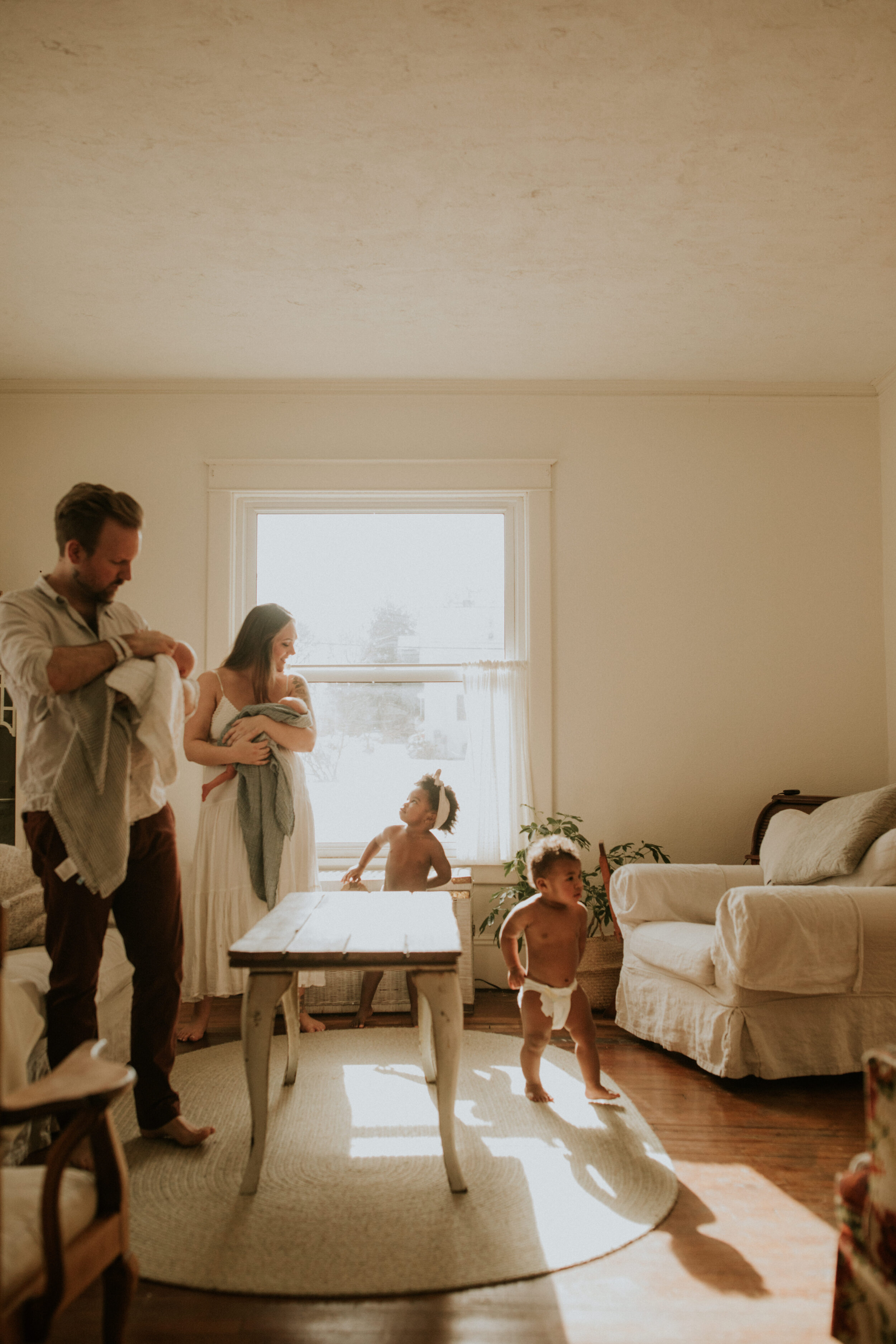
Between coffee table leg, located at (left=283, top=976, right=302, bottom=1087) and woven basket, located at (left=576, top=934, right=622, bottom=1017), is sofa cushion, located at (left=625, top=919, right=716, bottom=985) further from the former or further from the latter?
coffee table leg, located at (left=283, top=976, right=302, bottom=1087)

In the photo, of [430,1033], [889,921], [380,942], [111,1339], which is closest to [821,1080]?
[889,921]

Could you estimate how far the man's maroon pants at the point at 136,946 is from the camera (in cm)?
200

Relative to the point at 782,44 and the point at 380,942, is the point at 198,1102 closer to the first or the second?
the point at 380,942

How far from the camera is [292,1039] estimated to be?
2.74m

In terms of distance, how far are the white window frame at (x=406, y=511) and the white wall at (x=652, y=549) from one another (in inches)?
2.4

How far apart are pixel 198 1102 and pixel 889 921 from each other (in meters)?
2.22

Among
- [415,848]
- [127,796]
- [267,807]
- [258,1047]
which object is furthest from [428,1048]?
[127,796]

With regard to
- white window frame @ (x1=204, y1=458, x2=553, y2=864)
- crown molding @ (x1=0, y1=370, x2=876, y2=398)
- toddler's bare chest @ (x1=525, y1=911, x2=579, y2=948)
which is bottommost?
toddler's bare chest @ (x1=525, y1=911, x2=579, y2=948)

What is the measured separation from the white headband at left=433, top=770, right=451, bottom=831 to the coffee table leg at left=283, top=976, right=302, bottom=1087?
87 cm

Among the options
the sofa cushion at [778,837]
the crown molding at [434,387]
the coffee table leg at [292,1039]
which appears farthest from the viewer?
the crown molding at [434,387]

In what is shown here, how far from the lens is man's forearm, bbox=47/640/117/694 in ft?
6.39

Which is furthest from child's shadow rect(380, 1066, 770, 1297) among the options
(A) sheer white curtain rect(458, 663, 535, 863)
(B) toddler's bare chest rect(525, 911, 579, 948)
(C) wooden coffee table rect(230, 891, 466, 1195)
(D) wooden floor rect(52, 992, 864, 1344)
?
(A) sheer white curtain rect(458, 663, 535, 863)

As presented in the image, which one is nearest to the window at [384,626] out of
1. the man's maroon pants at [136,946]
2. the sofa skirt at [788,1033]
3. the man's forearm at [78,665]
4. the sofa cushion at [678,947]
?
the sofa cushion at [678,947]

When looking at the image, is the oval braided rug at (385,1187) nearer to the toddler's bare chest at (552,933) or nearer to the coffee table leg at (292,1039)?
the coffee table leg at (292,1039)
